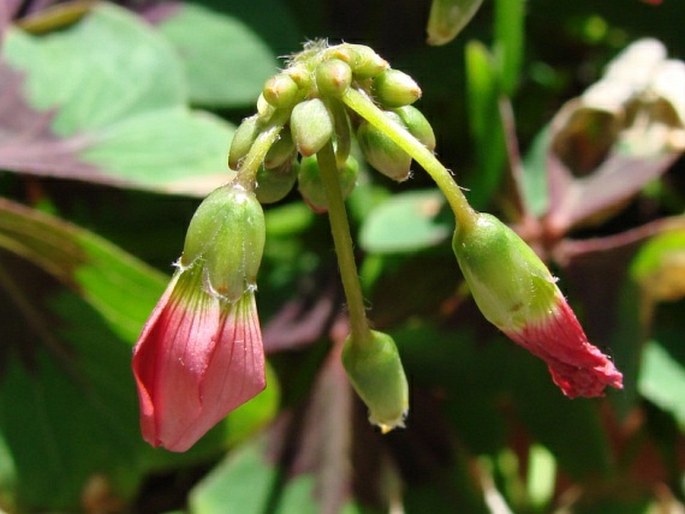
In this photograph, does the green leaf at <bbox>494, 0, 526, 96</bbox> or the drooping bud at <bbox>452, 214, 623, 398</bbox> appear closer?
the drooping bud at <bbox>452, 214, 623, 398</bbox>

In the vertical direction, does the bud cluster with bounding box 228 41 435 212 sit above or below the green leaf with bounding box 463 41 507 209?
above

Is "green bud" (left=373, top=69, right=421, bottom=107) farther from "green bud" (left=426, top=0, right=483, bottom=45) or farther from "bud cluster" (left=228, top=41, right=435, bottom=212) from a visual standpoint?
"green bud" (left=426, top=0, right=483, bottom=45)

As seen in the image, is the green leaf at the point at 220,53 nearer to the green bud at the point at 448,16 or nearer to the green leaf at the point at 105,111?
the green leaf at the point at 105,111

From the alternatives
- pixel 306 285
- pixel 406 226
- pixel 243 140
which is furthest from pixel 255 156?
pixel 306 285

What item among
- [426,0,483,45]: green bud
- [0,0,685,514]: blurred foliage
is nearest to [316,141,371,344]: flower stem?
[426,0,483,45]: green bud

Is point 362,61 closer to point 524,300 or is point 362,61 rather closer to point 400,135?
point 400,135

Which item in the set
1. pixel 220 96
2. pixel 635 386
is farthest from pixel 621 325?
pixel 220 96
